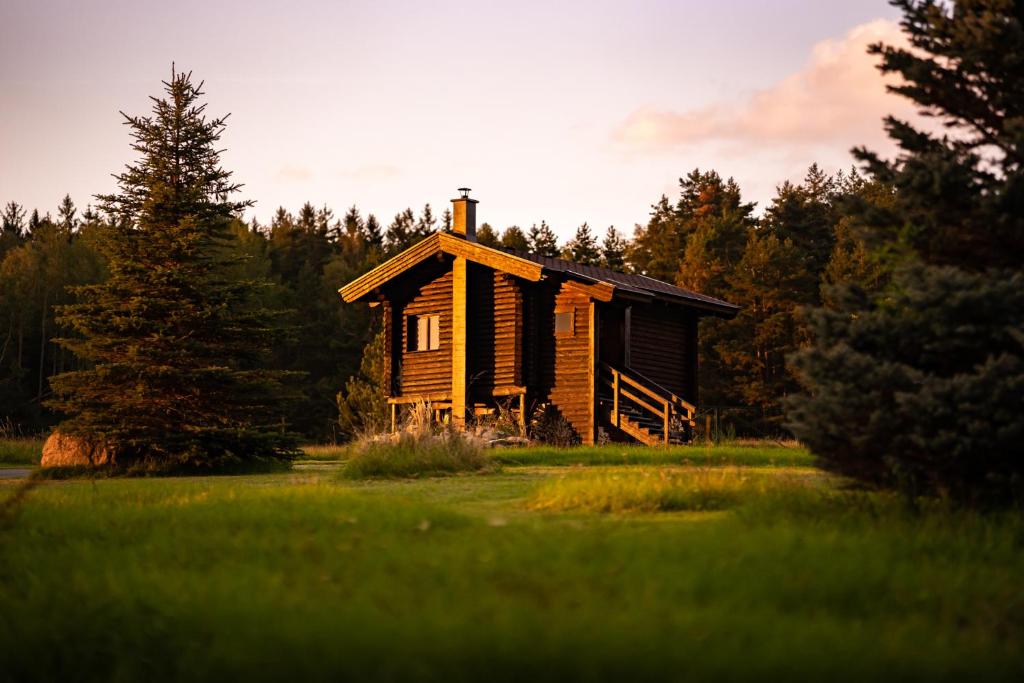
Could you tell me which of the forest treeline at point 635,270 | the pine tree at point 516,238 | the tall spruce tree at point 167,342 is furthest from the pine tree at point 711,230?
the tall spruce tree at point 167,342

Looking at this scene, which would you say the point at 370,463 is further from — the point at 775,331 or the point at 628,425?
the point at 775,331

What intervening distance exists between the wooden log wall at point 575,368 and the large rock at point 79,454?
12.2m

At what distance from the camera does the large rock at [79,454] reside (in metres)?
21.7

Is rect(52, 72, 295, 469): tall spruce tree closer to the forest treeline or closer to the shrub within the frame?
the shrub

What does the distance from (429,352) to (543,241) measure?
3941cm

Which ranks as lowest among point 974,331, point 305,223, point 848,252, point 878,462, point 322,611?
point 322,611

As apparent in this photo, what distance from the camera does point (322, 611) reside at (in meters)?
6.00

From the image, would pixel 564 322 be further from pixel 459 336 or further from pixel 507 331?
pixel 459 336

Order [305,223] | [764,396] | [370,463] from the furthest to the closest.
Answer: [305,223]
[764,396]
[370,463]

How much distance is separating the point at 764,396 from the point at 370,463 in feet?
128

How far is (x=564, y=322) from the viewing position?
99.6ft

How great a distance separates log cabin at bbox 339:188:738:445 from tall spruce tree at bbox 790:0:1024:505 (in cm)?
1733

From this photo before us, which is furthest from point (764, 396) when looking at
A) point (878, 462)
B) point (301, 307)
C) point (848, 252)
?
point (878, 462)

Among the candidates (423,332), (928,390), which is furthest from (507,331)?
(928,390)
